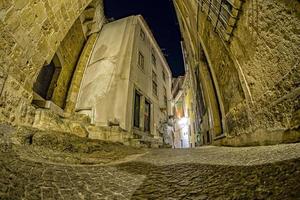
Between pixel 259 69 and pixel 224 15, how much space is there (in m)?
1.49

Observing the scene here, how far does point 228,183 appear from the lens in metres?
1.22

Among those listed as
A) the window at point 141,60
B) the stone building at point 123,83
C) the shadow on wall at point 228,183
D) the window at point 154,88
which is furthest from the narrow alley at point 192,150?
the window at point 154,88

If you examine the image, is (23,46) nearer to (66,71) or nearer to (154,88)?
(66,71)

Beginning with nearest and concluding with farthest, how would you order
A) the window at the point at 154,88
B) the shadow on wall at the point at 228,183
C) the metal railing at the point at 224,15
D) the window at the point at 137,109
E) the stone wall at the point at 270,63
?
the shadow on wall at the point at 228,183
the stone wall at the point at 270,63
the metal railing at the point at 224,15
the window at the point at 137,109
the window at the point at 154,88

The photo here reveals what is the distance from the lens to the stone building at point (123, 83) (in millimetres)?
7973

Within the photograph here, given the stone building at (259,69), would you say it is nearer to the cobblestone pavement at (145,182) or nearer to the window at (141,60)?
the cobblestone pavement at (145,182)

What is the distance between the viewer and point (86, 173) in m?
1.60

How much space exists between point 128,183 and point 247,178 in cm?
94

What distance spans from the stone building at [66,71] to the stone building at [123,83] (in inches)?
2.1

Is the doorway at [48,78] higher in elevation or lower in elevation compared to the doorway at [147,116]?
higher

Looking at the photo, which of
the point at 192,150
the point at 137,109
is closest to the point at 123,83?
the point at 137,109

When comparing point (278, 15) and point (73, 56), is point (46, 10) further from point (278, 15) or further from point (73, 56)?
point (73, 56)

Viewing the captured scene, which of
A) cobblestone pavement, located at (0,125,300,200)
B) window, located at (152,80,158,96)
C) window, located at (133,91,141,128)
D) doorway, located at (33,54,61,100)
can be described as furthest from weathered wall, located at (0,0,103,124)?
window, located at (152,80,158,96)

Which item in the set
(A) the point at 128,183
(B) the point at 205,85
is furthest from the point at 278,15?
(B) the point at 205,85
